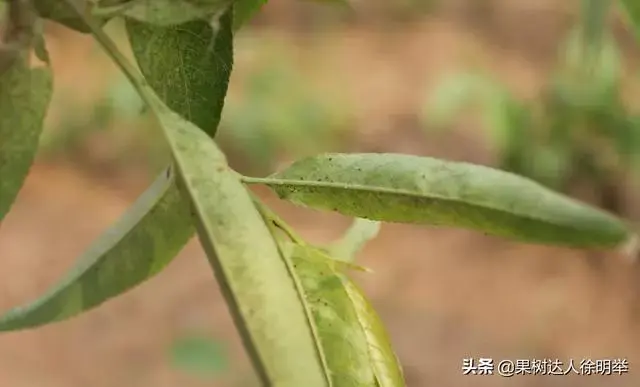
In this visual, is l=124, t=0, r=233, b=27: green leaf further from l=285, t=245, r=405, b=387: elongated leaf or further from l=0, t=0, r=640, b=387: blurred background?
l=0, t=0, r=640, b=387: blurred background

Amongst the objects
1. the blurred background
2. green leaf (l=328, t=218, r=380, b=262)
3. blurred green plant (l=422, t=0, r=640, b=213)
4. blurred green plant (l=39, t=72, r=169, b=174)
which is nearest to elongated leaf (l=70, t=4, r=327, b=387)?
green leaf (l=328, t=218, r=380, b=262)

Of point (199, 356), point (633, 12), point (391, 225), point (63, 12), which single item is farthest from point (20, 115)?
point (391, 225)

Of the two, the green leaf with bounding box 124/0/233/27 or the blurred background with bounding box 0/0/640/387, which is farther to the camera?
the blurred background with bounding box 0/0/640/387

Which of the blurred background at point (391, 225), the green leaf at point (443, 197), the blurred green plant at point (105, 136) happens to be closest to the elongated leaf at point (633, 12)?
the green leaf at point (443, 197)

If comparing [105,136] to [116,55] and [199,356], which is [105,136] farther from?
[116,55]

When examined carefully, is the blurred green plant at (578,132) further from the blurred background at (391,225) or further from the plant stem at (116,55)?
the plant stem at (116,55)

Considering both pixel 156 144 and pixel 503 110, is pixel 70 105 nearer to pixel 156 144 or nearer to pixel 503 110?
pixel 156 144
